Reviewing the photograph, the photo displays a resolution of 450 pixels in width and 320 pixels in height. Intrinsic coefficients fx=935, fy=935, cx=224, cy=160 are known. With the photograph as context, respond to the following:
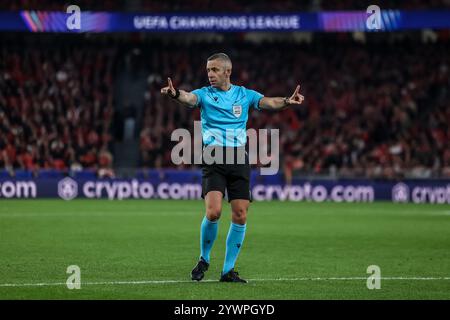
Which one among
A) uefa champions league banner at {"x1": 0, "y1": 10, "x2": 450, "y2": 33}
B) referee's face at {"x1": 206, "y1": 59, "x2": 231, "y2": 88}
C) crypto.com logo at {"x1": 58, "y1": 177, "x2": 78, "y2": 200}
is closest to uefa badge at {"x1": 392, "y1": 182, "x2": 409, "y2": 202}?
uefa champions league banner at {"x1": 0, "y1": 10, "x2": 450, "y2": 33}

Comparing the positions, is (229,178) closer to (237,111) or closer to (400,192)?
(237,111)

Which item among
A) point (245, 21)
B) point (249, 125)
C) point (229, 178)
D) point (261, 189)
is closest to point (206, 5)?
point (245, 21)

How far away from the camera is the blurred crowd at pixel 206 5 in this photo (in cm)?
3653

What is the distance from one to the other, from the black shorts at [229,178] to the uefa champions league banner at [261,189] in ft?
68.7

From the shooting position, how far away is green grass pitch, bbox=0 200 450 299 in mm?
9703

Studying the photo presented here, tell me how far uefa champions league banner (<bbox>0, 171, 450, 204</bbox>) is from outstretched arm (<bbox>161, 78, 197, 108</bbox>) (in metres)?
21.1

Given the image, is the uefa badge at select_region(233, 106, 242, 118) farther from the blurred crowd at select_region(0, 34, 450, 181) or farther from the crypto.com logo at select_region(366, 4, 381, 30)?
the crypto.com logo at select_region(366, 4, 381, 30)

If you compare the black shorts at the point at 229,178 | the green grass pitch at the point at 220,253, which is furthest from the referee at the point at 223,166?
the green grass pitch at the point at 220,253

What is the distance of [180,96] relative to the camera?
10.3 meters

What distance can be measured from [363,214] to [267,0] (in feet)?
58.3

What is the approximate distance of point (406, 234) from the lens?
18.2 metres

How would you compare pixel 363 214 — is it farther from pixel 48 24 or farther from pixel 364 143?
pixel 48 24

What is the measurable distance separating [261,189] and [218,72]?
850 inches

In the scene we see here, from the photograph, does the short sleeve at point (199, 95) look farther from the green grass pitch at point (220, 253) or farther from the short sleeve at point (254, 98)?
the green grass pitch at point (220, 253)
